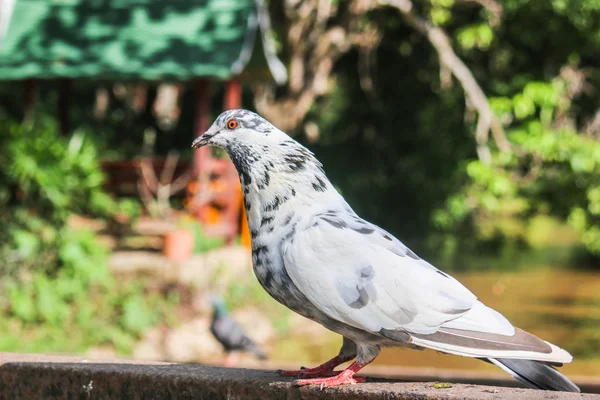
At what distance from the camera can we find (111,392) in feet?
9.97

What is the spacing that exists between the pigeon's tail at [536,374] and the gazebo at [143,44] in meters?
8.93

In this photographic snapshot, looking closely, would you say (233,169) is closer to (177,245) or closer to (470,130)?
(177,245)

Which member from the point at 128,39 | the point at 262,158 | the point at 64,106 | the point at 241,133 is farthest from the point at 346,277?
the point at 64,106

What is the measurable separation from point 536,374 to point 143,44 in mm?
9963

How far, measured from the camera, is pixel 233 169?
12.5 metres

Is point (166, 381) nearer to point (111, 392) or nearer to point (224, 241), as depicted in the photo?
point (111, 392)

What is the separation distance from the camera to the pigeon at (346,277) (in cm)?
266

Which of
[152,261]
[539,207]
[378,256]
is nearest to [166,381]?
[378,256]

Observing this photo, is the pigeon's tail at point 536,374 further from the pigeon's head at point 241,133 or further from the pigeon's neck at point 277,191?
the pigeon's head at point 241,133

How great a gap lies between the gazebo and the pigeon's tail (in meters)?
8.93

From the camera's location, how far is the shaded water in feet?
31.4

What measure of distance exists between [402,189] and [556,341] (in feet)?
25.2

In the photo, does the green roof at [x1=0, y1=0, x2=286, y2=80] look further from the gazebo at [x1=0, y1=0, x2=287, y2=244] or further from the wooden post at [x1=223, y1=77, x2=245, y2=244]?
the wooden post at [x1=223, y1=77, x2=245, y2=244]

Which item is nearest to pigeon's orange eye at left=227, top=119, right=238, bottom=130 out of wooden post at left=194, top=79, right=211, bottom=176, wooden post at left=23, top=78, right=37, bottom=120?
wooden post at left=194, top=79, right=211, bottom=176
